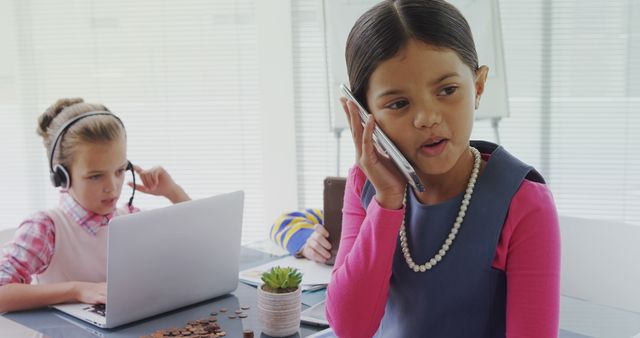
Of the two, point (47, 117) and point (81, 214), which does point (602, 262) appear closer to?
point (81, 214)

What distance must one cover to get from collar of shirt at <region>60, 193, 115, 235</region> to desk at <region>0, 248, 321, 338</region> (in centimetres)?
38

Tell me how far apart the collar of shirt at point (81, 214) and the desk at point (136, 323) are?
1.26 ft

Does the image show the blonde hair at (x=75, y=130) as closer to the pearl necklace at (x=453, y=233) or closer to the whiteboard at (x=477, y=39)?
the pearl necklace at (x=453, y=233)

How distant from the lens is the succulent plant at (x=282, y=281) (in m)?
1.36

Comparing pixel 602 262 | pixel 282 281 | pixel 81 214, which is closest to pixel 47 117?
pixel 81 214

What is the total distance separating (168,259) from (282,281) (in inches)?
10.9

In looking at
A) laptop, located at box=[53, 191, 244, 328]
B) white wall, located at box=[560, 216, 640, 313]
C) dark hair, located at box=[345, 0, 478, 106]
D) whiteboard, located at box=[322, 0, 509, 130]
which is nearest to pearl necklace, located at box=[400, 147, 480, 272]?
dark hair, located at box=[345, 0, 478, 106]

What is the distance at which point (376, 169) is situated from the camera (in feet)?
3.67

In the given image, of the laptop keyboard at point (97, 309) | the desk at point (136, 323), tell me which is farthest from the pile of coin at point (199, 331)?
the laptop keyboard at point (97, 309)

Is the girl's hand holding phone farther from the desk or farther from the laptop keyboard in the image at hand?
the laptop keyboard

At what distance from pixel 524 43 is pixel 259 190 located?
166 cm

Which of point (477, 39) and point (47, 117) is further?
point (477, 39)

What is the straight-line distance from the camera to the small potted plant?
1.33 meters

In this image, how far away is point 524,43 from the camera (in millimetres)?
3436
